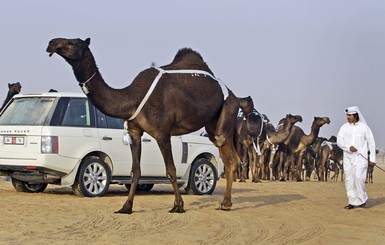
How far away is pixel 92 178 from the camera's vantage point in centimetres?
1502

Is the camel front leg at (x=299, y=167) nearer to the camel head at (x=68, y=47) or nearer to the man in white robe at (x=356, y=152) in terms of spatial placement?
the man in white robe at (x=356, y=152)

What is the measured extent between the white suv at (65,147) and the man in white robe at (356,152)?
4093 millimetres

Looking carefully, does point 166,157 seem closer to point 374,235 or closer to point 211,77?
point 211,77

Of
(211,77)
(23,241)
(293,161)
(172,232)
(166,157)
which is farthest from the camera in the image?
(293,161)

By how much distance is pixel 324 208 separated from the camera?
14461mm

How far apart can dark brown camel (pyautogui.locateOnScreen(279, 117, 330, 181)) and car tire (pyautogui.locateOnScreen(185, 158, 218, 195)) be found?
46.5 feet

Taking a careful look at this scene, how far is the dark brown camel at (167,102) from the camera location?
11672 millimetres

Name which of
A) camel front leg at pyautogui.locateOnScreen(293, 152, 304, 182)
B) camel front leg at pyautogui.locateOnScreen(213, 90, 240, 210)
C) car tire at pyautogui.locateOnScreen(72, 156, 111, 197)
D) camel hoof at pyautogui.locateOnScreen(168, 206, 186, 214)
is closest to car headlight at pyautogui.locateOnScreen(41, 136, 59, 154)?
car tire at pyautogui.locateOnScreen(72, 156, 111, 197)

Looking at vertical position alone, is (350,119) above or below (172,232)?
above

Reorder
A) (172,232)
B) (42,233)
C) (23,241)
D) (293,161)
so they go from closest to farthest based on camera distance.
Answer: (23,241) < (42,233) < (172,232) < (293,161)

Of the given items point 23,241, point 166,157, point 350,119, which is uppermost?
point 350,119

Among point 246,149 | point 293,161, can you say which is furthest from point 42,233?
point 293,161

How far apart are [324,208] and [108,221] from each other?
514cm

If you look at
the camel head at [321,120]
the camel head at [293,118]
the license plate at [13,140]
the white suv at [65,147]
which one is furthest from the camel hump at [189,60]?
the camel head at [321,120]
